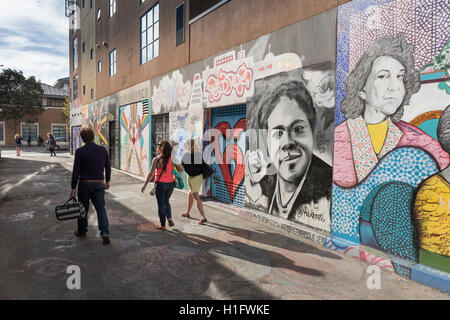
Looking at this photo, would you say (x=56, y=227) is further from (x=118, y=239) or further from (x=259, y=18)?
(x=259, y=18)

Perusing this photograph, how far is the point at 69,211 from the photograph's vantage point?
14.8ft

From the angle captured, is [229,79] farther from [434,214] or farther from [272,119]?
[434,214]

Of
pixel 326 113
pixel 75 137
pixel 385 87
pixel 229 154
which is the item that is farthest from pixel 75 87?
pixel 385 87

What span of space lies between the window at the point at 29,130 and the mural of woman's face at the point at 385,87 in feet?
156

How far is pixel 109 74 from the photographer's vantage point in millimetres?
15938

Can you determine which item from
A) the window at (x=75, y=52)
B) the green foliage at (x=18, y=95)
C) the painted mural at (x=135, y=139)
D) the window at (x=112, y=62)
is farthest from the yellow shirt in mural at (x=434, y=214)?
the green foliage at (x=18, y=95)

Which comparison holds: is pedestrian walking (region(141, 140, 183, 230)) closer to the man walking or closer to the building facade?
the man walking

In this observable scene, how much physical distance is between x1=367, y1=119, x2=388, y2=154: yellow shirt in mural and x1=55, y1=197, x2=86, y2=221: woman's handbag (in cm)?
449

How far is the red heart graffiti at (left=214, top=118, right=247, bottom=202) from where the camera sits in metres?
7.13

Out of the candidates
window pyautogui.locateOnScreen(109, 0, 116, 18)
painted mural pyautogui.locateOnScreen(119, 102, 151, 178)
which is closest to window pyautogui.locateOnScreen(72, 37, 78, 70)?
window pyautogui.locateOnScreen(109, 0, 116, 18)

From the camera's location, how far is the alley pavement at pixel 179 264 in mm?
3289

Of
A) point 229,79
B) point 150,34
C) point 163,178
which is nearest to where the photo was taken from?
point 163,178

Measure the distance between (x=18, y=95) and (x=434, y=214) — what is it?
4766 cm

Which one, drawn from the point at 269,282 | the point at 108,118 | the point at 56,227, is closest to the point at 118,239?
the point at 56,227
